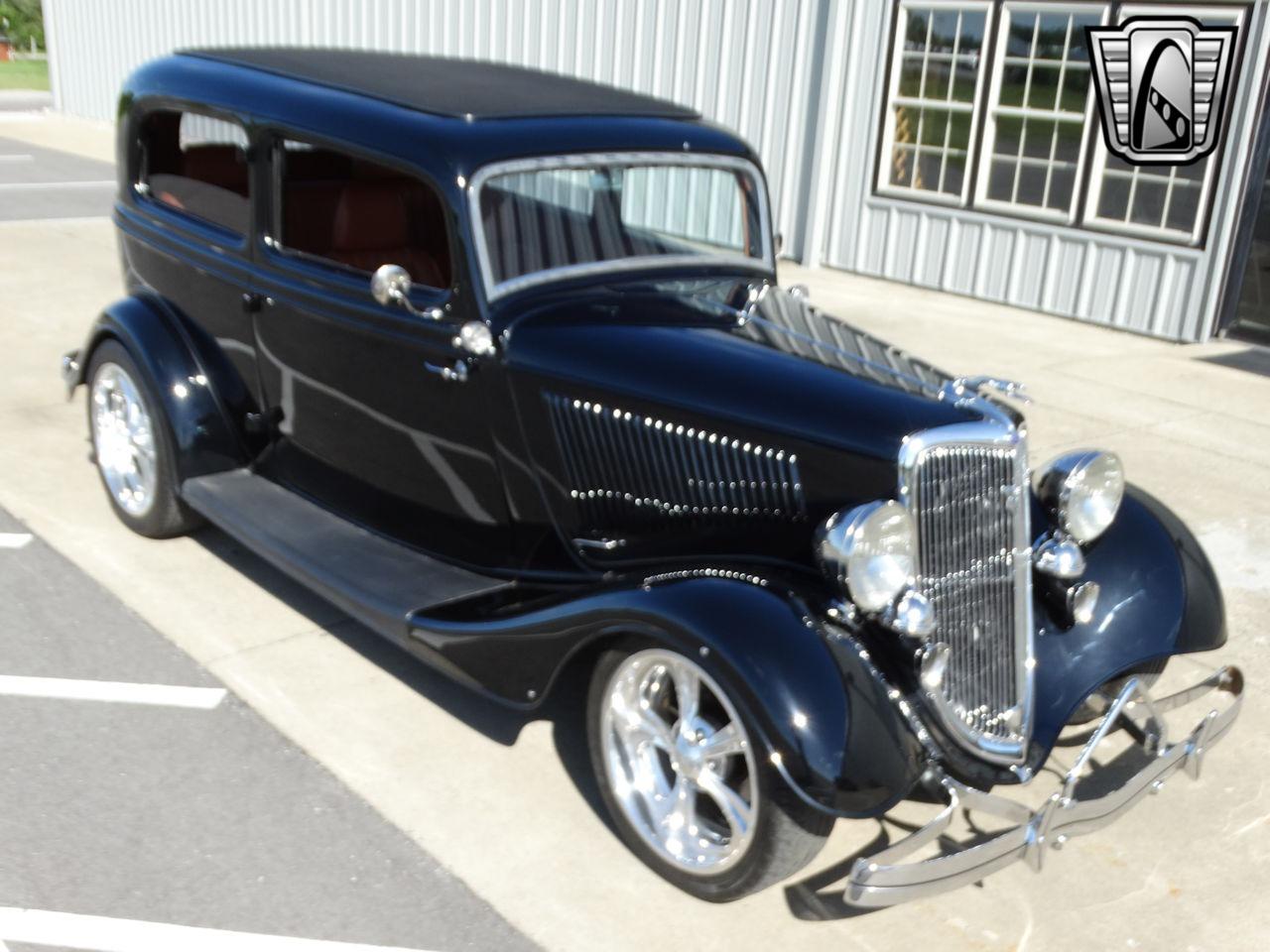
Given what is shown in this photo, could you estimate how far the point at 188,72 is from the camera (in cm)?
499

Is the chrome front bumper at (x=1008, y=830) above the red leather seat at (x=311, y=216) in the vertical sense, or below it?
below

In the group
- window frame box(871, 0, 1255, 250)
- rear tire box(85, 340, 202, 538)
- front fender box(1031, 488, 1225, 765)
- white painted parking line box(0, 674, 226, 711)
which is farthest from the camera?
window frame box(871, 0, 1255, 250)

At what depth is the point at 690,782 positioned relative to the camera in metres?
3.19

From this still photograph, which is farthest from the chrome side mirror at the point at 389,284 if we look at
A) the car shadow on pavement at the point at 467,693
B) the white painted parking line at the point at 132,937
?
the white painted parking line at the point at 132,937

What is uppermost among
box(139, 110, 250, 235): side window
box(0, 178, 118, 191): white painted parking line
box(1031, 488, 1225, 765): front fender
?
box(139, 110, 250, 235): side window

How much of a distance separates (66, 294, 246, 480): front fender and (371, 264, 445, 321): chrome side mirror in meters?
1.13

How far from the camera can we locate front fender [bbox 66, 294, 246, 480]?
4.68 meters

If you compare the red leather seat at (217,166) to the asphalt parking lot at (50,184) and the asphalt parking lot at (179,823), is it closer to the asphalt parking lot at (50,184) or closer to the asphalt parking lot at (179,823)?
the asphalt parking lot at (179,823)

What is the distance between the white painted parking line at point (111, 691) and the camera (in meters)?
3.96

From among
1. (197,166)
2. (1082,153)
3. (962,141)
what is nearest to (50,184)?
(962,141)

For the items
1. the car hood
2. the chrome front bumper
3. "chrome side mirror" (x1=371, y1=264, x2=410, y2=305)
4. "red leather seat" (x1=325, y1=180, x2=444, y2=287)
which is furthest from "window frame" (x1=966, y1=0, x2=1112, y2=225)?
"chrome side mirror" (x1=371, y1=264, x2=410, y2=305)

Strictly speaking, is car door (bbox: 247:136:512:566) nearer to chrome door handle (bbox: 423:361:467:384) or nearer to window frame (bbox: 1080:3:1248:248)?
chrome door handle (bbox: 423:361:467:384)

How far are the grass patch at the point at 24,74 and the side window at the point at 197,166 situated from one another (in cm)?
2491

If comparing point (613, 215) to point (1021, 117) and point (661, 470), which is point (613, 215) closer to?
point (661, 470)
